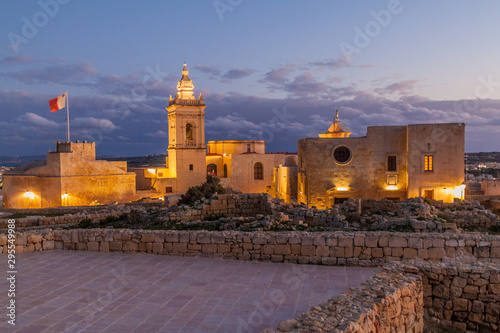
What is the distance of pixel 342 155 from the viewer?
90.4 feet

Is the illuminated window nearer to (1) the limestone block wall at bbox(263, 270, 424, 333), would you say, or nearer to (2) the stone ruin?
(2) the stone ruin

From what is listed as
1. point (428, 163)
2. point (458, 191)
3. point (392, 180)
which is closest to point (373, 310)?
point (392, 180)

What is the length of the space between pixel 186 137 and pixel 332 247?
3708 centimetres

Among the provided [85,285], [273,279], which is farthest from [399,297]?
[85,285]

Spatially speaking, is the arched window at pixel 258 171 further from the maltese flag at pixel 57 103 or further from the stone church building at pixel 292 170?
the maltese flag at pixel 57 103

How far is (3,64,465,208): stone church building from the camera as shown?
26.6m

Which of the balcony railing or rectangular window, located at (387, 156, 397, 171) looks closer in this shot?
rectangular window, located at (387, 156, 397, 171)

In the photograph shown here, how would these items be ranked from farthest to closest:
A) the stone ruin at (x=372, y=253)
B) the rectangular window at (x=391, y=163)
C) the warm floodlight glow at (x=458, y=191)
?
the rectangular window at (x=391, y=163) → the warm floodlight glow at (x=458, y=191) → the stone ruin at (x=372, y=253)

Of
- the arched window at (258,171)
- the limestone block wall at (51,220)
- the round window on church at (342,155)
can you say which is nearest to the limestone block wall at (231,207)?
the limestone block wall at (51,220)

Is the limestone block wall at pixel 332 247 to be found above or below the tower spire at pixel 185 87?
below

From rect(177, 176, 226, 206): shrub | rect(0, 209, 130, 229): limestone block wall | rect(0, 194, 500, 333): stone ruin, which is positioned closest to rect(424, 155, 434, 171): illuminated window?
rect(0, 194, 500, 333): stone ruin

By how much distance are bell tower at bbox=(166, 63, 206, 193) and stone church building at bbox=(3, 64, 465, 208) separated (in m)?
0.11

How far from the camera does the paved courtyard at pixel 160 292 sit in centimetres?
512

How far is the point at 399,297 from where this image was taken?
5.25 meters
